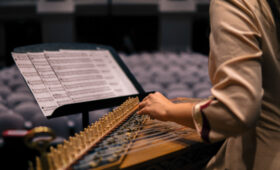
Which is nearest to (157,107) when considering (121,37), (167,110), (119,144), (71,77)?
(167,110)

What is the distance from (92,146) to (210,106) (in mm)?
416

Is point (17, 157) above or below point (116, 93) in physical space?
below

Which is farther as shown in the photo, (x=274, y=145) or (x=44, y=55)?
(x=44, y=55)

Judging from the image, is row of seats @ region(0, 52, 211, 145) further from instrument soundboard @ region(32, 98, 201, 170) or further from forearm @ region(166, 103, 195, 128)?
forearm @ region(166, 103, 195, 128)

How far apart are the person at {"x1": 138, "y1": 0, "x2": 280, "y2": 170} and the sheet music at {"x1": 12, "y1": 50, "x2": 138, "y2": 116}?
1.97ft

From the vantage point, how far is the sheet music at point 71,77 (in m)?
1.17

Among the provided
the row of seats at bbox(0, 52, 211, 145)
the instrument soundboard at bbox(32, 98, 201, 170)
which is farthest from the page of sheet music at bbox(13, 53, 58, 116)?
the row of seats at bbox(0, 52, 211, 145)

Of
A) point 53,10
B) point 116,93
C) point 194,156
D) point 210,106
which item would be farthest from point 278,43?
point 53,10

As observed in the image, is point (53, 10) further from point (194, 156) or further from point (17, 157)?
point (194, 156)

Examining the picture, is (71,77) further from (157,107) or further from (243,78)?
(243,78)

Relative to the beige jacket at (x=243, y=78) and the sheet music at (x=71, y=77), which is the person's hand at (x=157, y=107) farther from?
the sheet music at (x=71, y=77)

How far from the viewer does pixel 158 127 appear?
1.11m

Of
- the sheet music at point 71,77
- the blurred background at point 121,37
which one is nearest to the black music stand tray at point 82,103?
the sheet music at point 71,77

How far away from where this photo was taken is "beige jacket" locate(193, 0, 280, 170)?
634 millimetres
